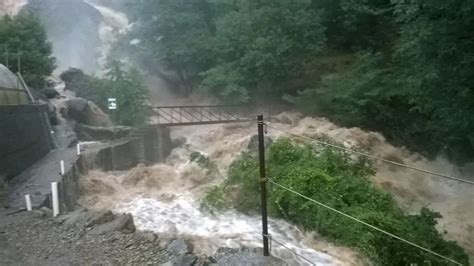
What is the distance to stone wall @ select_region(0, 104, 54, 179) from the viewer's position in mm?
11624

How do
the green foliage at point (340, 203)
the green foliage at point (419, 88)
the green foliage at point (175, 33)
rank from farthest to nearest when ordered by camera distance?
the green foliage at point (175, 33) < the green foliage at point (419, 88) < the green foliage at point (340, 203)

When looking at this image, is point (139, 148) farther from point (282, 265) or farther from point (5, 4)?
point (5, 4)

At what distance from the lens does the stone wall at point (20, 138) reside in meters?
11.6

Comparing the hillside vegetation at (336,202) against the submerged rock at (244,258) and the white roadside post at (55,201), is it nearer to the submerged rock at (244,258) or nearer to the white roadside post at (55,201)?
the submerged rock at (244,258)

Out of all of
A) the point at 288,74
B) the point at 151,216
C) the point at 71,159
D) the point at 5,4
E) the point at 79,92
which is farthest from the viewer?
the point at 5,4

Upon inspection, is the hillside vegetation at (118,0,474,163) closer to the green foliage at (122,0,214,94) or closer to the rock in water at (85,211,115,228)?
the green foliage at (122,0,214,94)

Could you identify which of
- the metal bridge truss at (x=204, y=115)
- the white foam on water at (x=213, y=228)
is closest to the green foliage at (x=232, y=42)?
the metal bridge truss at (x=204, y=115)

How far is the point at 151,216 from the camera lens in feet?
36.0

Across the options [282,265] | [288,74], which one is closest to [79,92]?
[288,74]

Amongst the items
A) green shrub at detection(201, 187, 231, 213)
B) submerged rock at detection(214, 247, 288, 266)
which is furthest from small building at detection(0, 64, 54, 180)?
submerged rock at detection(214, 247, 288, 266)

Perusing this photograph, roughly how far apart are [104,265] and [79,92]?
22316 millimetres

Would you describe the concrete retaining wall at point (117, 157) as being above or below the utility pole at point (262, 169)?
below

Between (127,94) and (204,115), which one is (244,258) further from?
(204,115)

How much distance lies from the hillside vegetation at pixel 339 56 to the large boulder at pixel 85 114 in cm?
593
